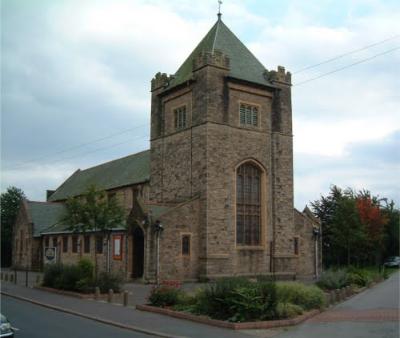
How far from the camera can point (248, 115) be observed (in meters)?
37.1

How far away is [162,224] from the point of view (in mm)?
33031

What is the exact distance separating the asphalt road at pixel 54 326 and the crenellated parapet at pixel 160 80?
2237 centimetres

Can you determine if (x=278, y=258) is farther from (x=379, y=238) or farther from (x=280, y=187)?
(x=379, y=238)

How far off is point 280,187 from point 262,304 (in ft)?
72.0

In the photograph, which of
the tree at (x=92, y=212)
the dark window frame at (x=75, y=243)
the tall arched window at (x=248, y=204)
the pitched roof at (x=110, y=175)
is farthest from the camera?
the pitched roof at (x=110, y=175)

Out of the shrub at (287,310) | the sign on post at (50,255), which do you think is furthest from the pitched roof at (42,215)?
the shrub at (287,310)

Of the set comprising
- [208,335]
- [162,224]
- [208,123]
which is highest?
[208,123]

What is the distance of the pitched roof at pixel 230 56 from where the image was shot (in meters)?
37.5

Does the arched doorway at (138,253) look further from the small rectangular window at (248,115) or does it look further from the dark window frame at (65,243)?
the dark window frame at (65,243)

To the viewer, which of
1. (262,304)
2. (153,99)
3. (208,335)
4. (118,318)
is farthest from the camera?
(153,99)

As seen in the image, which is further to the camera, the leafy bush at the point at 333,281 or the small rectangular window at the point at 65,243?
the small rectangular window at the point at 65,243

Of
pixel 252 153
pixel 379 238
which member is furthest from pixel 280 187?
pixel 379 238

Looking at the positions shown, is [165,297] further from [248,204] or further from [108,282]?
[248,204]

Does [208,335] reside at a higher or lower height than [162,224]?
lower
